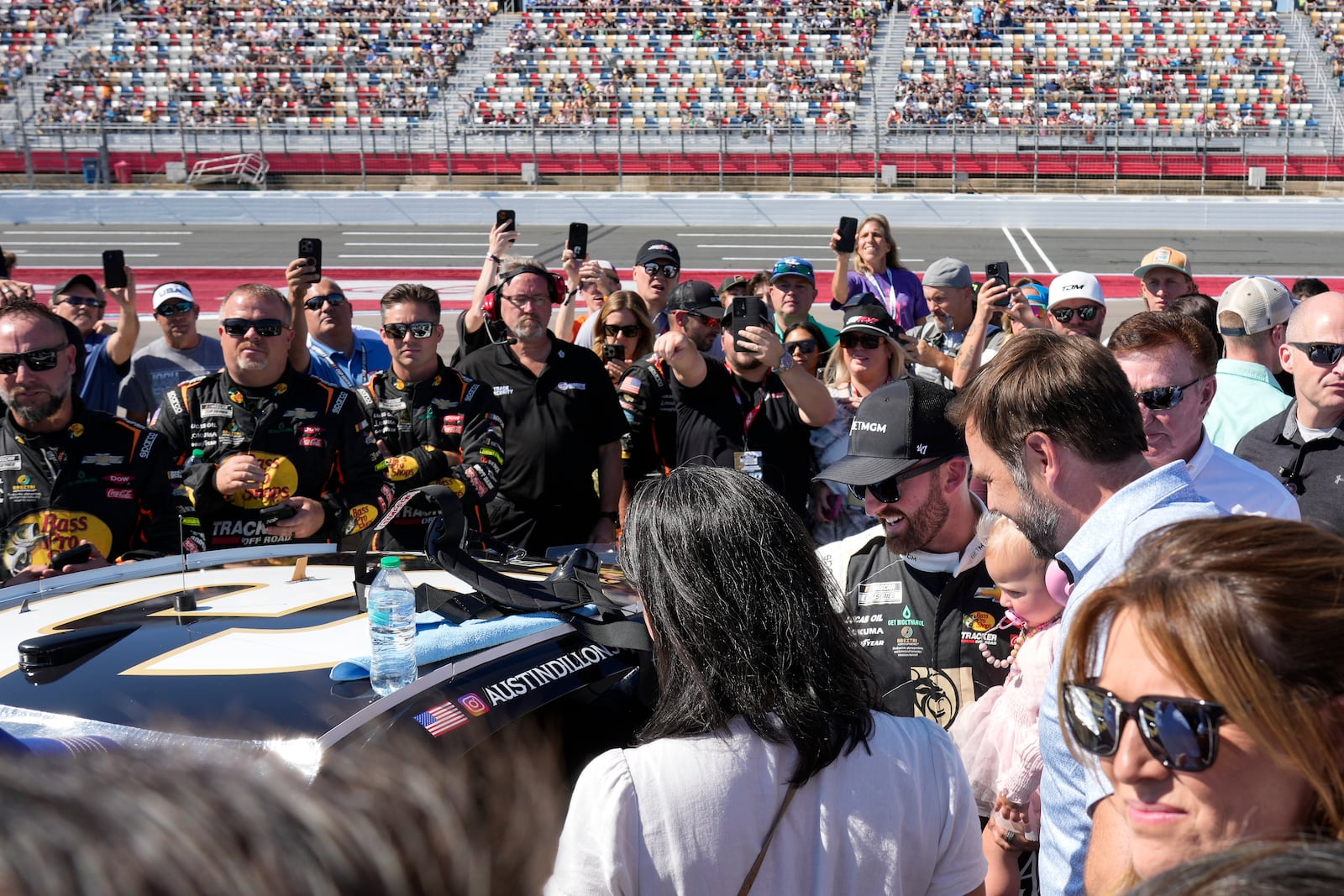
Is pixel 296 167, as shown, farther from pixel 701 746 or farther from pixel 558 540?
pixel 701 746

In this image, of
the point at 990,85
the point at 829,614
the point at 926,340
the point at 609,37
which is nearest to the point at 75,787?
the point at 829,614

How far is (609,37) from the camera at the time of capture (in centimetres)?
3478

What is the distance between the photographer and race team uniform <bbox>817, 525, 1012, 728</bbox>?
2645 millimetres

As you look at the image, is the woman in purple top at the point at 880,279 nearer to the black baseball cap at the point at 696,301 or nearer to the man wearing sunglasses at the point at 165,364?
the black baseball cap at the point at 696,301

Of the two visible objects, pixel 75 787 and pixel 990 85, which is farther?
pixel 990 85

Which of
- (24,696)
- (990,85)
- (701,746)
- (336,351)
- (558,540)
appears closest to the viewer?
(701,746)

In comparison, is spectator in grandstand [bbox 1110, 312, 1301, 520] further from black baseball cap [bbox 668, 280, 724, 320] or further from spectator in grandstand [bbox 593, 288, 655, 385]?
spectator in grandstand [bbox 593, 288, 655, 385]

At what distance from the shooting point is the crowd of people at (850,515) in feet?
4.44

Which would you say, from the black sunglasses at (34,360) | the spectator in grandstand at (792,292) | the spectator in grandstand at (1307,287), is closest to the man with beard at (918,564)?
the black sunglasses at (34,360)

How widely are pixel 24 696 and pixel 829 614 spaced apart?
5.12 ft

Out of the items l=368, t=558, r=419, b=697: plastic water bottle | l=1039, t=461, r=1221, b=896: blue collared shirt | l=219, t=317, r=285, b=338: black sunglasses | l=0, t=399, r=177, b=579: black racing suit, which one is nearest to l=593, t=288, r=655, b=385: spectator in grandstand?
l=219, t=317, r=285, b=338: black sunglasses

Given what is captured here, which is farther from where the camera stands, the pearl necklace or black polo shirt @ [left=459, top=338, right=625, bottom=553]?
black polo shirt @ [left=459, top=338, right=625, bottom=553]

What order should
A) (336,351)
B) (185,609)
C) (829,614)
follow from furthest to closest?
(336,351)
(185,609)
(829,614)

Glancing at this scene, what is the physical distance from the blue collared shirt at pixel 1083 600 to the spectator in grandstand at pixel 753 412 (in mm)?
2608
